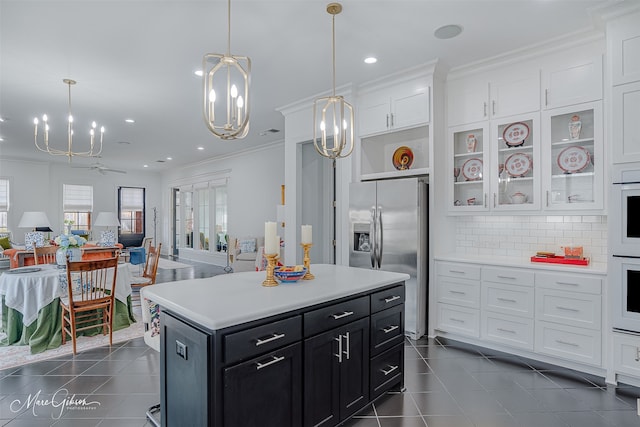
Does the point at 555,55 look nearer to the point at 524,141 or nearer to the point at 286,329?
the point at 524,141

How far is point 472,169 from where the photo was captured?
3908mm

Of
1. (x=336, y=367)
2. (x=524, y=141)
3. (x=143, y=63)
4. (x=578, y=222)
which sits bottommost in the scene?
(x=336, y=367)

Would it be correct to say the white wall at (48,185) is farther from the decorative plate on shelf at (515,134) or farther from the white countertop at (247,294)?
the decorative plate on shelf at (515,134)

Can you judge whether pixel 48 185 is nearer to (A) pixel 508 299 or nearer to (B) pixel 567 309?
(A) pixel 508 299

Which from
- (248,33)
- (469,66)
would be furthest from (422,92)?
(248,33)

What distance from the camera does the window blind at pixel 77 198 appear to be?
10.4 metres

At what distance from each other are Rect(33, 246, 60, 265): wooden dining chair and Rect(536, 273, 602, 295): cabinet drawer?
5.66 m

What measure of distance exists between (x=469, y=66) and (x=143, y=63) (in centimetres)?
347

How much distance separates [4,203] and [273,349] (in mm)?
11054

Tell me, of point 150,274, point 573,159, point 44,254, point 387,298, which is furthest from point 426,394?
point 44,254

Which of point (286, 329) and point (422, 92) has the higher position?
point (422, 92)

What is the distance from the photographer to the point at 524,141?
3.56 metres
